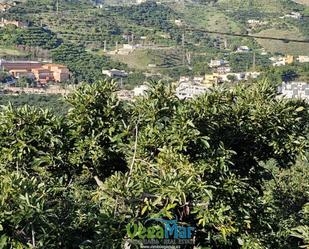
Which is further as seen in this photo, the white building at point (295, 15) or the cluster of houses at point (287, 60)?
the white building at point (295, 15)

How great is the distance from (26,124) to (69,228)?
0.73 metres

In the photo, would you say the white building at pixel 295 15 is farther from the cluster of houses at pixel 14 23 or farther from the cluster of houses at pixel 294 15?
the cluster of houses at pixel 14 23

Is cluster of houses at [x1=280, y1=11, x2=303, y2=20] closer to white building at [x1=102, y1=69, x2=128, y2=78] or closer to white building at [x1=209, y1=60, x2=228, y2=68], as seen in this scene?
white building at [x1=209, y1=60, x2=228, y2=68]

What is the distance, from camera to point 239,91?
3.25 m

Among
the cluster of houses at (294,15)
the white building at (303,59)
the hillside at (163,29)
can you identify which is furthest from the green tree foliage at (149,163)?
the cluster of houses at (294,15)

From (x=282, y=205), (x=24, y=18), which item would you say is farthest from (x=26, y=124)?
(x=24, y=18)

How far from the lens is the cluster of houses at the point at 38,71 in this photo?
114 feet

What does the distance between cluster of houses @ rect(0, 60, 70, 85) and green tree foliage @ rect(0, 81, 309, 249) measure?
32.3m

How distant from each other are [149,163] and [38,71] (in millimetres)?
34084

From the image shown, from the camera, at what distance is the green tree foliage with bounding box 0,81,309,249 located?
7.53 ft

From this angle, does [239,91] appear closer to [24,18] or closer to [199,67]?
[199,67]

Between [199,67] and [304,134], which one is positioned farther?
[199,67]

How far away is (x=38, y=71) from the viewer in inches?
1403

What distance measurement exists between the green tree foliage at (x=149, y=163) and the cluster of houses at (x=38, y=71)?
32269 mm
